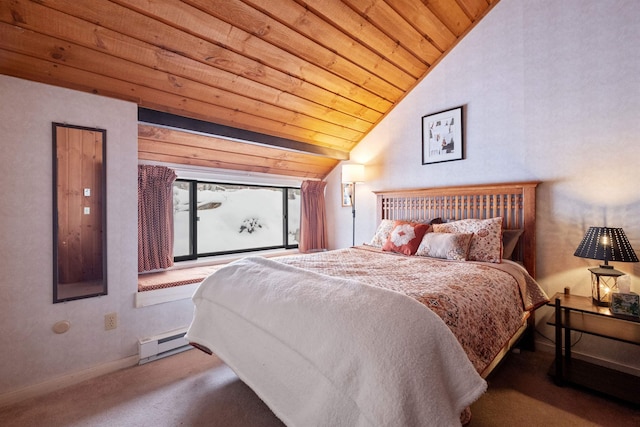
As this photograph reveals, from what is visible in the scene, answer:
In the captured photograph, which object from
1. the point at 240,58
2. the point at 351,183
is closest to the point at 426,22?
the point at 240,58

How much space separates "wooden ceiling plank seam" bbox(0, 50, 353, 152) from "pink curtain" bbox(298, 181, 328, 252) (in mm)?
1097

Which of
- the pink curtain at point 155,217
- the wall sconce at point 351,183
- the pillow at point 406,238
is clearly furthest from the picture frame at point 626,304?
the pink curtain at point 155,217

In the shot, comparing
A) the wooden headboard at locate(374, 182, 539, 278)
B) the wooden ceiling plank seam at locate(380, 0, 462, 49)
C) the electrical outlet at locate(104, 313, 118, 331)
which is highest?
the wooden ceiling plank seam at locate(380, 0, 462, 49)

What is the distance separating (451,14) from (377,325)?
2897 mm

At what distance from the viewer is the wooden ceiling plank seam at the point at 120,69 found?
165cm

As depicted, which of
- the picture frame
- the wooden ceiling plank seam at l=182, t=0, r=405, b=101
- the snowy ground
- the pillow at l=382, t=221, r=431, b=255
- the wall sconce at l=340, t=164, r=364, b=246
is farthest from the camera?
the wall sconce at l=340, t=164, r=364, b=246

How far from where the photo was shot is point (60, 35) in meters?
1.69

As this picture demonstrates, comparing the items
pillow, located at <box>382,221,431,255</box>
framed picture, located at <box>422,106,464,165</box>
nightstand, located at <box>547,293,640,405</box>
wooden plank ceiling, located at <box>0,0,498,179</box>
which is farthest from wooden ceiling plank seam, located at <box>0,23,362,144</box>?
nightstand, located at <box>547,293,640,405</box>

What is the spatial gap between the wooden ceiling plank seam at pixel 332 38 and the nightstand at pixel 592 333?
2430 millimetres

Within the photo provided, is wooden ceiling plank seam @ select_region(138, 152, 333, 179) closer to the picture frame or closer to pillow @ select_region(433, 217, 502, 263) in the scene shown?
pillow @ select_region(433, 217, 502, 263)

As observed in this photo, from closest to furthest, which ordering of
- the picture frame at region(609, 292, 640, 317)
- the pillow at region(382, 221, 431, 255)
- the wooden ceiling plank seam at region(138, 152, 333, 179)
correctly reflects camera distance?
the picture frame at region(609, 292, 640, 317) < the pillow at region(382, 221, 431, 255) < the wooden ceiling plank seam at region(138, 152, 333, 179)

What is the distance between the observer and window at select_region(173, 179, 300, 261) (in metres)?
3.21

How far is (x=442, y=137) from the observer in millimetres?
3008

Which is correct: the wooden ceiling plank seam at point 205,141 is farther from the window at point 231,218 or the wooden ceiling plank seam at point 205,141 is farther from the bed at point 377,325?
the bed at point 377,325
